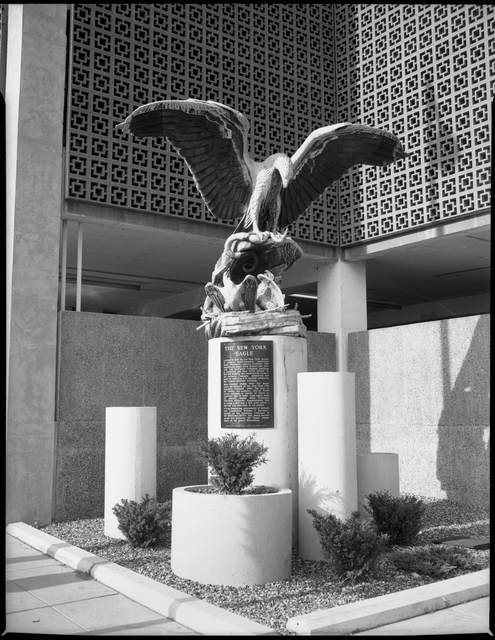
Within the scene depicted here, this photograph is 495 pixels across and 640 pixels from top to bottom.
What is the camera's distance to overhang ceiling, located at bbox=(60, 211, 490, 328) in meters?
10.9

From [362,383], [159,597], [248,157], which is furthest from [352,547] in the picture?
[362,383]

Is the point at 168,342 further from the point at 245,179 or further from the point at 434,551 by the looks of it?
the point at 434,551

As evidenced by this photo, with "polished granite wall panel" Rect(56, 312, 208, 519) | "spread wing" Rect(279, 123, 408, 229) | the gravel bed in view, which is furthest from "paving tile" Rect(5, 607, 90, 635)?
"spread wing" Rect(279, 123, 408, 229)

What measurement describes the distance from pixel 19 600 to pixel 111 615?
2.75 ft

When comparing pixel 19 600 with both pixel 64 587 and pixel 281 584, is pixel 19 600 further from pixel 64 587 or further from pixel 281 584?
pixel 281 584

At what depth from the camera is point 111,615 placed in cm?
441

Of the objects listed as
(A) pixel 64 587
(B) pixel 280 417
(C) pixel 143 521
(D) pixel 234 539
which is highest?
(B) pixel 280 417

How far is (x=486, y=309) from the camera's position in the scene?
18.1 meters

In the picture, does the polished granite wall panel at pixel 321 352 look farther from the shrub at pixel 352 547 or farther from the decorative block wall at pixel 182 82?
the shrub at pixel 352 547

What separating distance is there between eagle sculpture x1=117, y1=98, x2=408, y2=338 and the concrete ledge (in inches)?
140

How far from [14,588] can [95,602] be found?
2.73ft

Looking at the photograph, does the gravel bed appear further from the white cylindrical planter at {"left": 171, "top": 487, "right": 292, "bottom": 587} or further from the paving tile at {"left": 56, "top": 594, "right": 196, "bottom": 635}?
the paving tile at {"left": 56, "top": 594, "right": 196, "bottom": 635}

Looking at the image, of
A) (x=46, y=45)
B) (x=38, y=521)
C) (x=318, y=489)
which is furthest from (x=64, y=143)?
(x=318, y=489)

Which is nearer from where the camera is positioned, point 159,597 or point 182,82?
point 159,597
